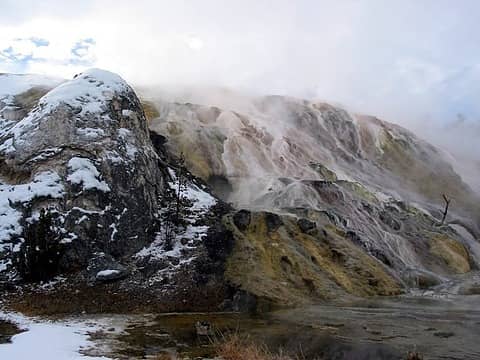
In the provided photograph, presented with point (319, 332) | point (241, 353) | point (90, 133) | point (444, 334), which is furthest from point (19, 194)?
point (444, 334)

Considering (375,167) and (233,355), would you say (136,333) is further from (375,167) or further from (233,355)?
(375,167)

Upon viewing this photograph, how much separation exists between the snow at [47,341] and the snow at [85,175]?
395 inches

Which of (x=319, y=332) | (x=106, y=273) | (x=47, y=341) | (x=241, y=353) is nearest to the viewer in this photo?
(x=241, y=353)

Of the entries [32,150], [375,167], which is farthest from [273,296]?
[375,167]

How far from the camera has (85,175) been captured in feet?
105

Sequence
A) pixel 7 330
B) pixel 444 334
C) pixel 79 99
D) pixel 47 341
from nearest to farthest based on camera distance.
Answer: pixel 47 341 → pixel 7 330 → pixel 444 334 → pixel 79 99

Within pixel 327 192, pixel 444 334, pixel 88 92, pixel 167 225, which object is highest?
pixel 88 92

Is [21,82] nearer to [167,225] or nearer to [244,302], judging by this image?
[167,225]

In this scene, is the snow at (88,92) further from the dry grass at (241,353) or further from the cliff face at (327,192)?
the dry grass at (241,353)

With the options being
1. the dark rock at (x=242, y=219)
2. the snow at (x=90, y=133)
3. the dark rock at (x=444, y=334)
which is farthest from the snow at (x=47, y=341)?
the dark rock at (x=242, y=219)

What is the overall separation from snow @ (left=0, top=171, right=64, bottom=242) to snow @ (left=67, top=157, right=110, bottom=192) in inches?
37.5

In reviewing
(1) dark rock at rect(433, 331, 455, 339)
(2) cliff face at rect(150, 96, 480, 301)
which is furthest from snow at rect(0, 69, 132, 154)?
(1) dark rock at rect(433, 331, 455, 339)

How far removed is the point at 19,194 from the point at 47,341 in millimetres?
15756

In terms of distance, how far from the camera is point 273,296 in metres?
28.6
